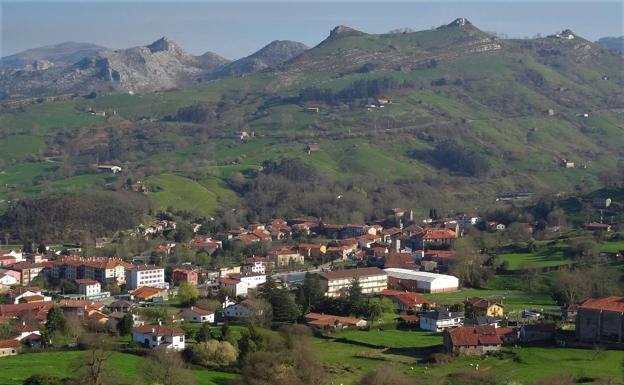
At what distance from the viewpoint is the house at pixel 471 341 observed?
33.2m

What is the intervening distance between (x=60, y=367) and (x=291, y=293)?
15237mm

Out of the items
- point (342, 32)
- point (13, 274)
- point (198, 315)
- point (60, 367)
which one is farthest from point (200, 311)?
point (342, 32)

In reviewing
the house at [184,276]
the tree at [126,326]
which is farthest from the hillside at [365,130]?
the tree at [126,326]

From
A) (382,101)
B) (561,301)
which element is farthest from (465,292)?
(382,101)

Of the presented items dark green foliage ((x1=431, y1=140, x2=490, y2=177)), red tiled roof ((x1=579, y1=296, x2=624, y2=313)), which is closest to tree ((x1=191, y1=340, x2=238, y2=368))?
red tiled roof ((x1=579, y1=296, x2=624, y2=313))

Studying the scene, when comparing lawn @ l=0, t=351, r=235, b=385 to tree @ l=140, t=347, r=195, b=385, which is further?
lawn @ l=0, t=351, r=235, b=385

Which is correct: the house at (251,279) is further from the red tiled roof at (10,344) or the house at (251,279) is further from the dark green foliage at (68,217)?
the dark green foliage at (68,217)

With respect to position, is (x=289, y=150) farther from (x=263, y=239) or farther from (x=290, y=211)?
(x=263, y=239)

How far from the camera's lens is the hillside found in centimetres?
8194

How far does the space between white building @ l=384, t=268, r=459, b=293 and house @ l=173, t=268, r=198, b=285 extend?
972cm

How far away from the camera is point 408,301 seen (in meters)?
43.2

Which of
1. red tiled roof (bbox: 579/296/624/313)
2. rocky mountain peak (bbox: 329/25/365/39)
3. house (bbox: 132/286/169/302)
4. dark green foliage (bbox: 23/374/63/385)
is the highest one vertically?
rocky mountain peak (bbox: 329/25/365/39)

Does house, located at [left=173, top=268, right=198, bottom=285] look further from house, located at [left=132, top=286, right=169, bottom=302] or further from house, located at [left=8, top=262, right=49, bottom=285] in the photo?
house, located at [left=8, top=262, right=49, bottom=285]

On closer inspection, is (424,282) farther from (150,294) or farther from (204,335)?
(204,335)
